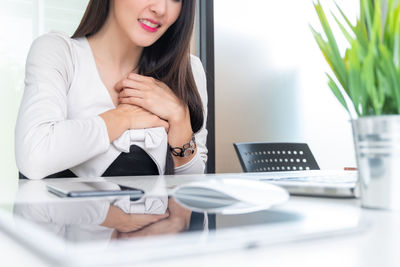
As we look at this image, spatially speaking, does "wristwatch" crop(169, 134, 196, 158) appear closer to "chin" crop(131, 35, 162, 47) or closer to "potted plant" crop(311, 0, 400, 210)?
"chin" crop(131, 35, 162, 47)

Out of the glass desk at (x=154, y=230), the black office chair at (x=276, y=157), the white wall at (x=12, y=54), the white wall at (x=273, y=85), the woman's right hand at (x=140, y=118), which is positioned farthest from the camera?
the white wall at (x=273, y=85)

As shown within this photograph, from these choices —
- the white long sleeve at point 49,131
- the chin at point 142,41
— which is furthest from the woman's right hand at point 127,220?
the chin at point 142,41

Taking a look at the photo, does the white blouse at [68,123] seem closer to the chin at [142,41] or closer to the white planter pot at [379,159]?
the chin at [142,41]

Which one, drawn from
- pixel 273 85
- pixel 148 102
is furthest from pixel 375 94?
pixel 273 85

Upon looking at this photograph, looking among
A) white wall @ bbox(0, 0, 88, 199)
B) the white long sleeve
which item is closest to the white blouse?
the white long sleeve

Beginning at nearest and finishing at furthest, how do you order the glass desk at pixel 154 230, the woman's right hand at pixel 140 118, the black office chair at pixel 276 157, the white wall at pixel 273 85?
the glass desk at pixel 154 230
the woman's right hand at pixel 140 118
the black office chair at pixel 276 157
the white wall at pixel 273 85

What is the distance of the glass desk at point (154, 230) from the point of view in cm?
22

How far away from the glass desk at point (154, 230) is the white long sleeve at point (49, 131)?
0.58 metres

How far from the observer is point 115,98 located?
132 cm

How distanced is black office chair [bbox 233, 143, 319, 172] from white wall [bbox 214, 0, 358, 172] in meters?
1.51

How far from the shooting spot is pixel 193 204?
412mm

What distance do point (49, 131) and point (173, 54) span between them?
61 centimetres

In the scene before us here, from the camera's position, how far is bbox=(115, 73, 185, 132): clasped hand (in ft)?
4.00

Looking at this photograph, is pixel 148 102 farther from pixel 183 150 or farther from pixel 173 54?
pixel 173 54
